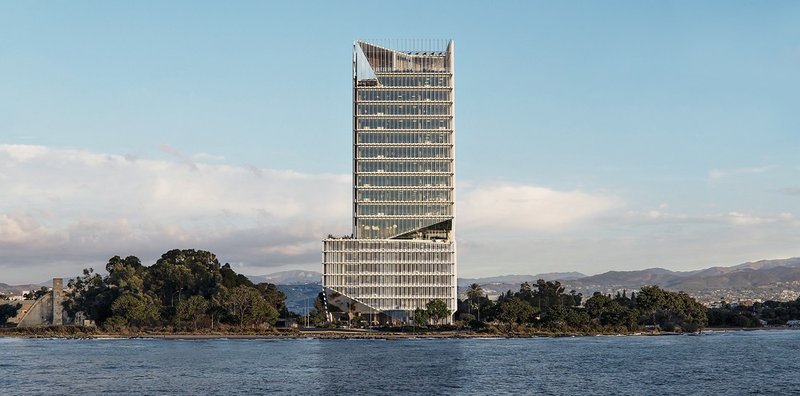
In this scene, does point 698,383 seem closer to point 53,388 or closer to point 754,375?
point 754,375

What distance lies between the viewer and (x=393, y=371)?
141125mm

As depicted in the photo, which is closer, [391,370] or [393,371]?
[393,371]

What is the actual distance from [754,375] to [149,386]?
8403 cm

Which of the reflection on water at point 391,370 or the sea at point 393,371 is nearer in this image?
the sea at point 393,371

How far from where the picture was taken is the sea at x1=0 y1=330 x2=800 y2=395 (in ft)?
390

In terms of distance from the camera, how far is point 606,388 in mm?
122062

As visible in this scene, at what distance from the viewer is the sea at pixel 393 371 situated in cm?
11881

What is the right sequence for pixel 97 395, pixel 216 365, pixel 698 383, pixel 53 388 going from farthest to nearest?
1. pixel 216 365
2. pixel 698 383
3. pixel 53 388
4. pixel 97 395

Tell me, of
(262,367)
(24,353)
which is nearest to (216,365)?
(262,367)

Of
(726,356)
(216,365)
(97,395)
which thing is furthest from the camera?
(726,356)

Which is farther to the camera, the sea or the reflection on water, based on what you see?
the reflection on water

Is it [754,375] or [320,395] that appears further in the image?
[754,375]

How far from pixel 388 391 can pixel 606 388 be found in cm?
2767

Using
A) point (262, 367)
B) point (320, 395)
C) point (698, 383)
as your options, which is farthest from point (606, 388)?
point (262, 367)
